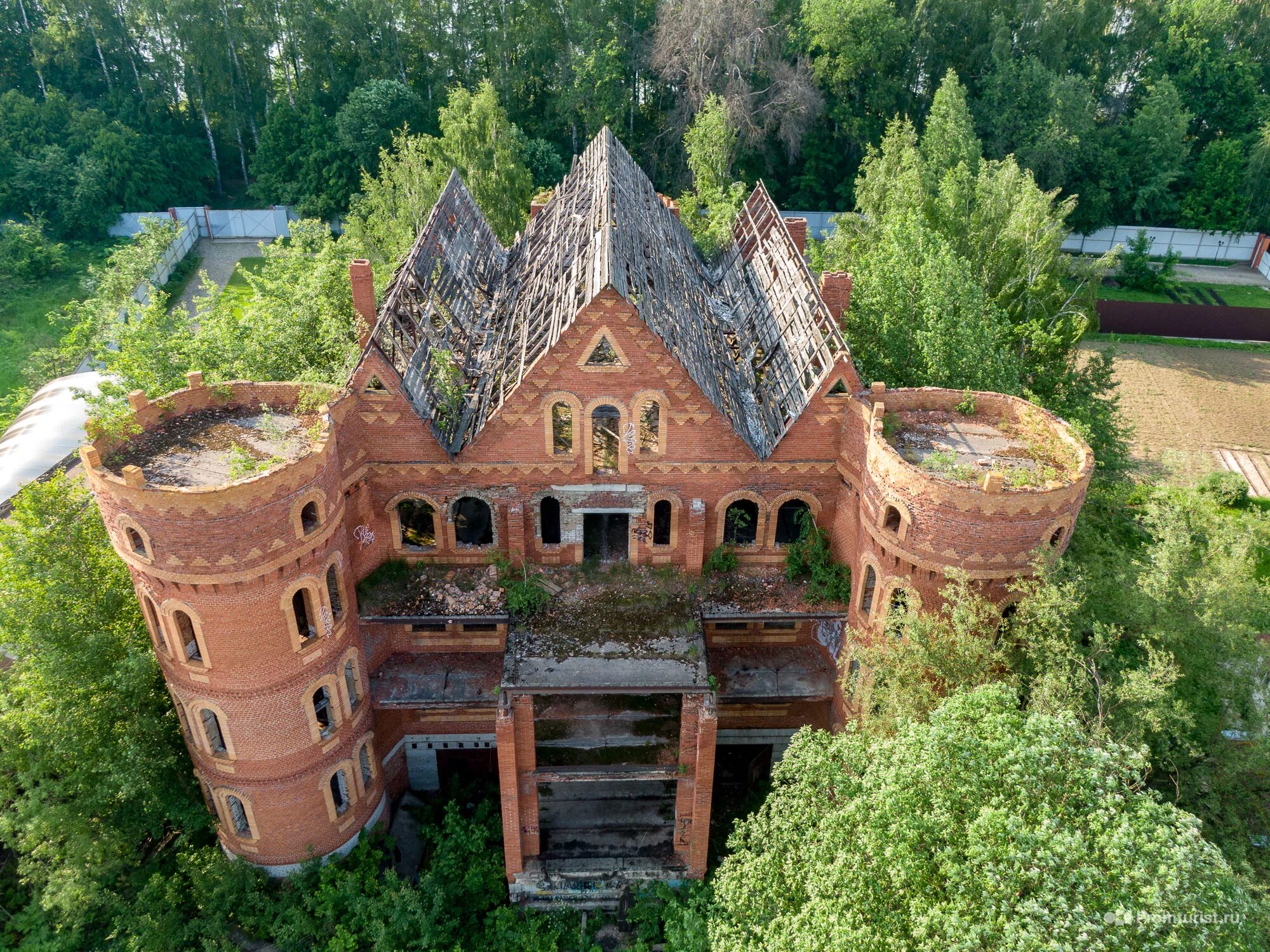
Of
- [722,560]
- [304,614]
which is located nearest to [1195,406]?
[722,560]

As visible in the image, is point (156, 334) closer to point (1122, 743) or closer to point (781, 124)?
point (1122, 743)

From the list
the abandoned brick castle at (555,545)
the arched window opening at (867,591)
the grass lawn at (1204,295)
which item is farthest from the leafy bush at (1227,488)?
the arched window opening at (867,591)

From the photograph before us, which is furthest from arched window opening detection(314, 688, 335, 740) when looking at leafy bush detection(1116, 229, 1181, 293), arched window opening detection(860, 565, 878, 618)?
leafy bush detection(1116, 229, 1181, 293)

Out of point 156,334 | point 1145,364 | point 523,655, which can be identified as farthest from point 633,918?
point 1145,364

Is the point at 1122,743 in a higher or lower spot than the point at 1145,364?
Result: higher

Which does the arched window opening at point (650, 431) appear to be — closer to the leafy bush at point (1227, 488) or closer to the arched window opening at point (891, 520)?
the arched window opening at point (891, 520)

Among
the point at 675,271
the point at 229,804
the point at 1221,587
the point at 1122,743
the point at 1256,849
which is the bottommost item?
the point at 229,804

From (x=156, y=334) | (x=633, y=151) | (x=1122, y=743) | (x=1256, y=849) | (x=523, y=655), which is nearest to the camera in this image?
(x=1122, y=743)
